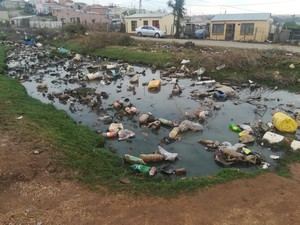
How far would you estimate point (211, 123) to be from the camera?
695 cm

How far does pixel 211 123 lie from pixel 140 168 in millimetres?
3064

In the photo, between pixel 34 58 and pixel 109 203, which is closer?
pixel 109 203

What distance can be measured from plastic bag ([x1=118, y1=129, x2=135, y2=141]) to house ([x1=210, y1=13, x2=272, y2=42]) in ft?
65.9

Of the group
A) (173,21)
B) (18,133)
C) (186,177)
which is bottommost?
(186,177)

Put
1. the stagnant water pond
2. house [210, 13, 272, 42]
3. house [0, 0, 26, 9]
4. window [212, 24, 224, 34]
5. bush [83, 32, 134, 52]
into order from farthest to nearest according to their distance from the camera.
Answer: house [0, 0, 26, 9] → window [212, 24, 224, 34] → house [210, 13, 272, 42] → bush [83, 32, 134, 52] → the stagnant water pond

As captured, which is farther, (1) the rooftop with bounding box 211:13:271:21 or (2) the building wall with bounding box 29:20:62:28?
(2) the building wall with bounding box 29:20:62:28

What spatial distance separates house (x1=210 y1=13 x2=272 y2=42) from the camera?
22156 millimetres

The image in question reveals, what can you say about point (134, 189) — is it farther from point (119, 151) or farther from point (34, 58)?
point (34, 58)

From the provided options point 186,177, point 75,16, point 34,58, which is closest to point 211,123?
point 186,177

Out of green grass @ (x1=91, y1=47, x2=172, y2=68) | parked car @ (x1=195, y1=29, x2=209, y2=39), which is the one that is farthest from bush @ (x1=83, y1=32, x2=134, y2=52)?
parked car @ (x1=195, y1=29, x2=209, y2=39)

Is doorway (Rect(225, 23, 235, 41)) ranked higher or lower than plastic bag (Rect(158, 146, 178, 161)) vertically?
higher

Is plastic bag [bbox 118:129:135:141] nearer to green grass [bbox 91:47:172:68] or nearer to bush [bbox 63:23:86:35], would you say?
green grass [bbox 91:47:172:68]

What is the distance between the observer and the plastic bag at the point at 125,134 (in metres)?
6.00

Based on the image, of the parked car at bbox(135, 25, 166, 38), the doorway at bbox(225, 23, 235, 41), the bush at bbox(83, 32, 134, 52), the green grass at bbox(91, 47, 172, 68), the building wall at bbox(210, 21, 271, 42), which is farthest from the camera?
the parked car at bbox(135, 25, 166, 38)
